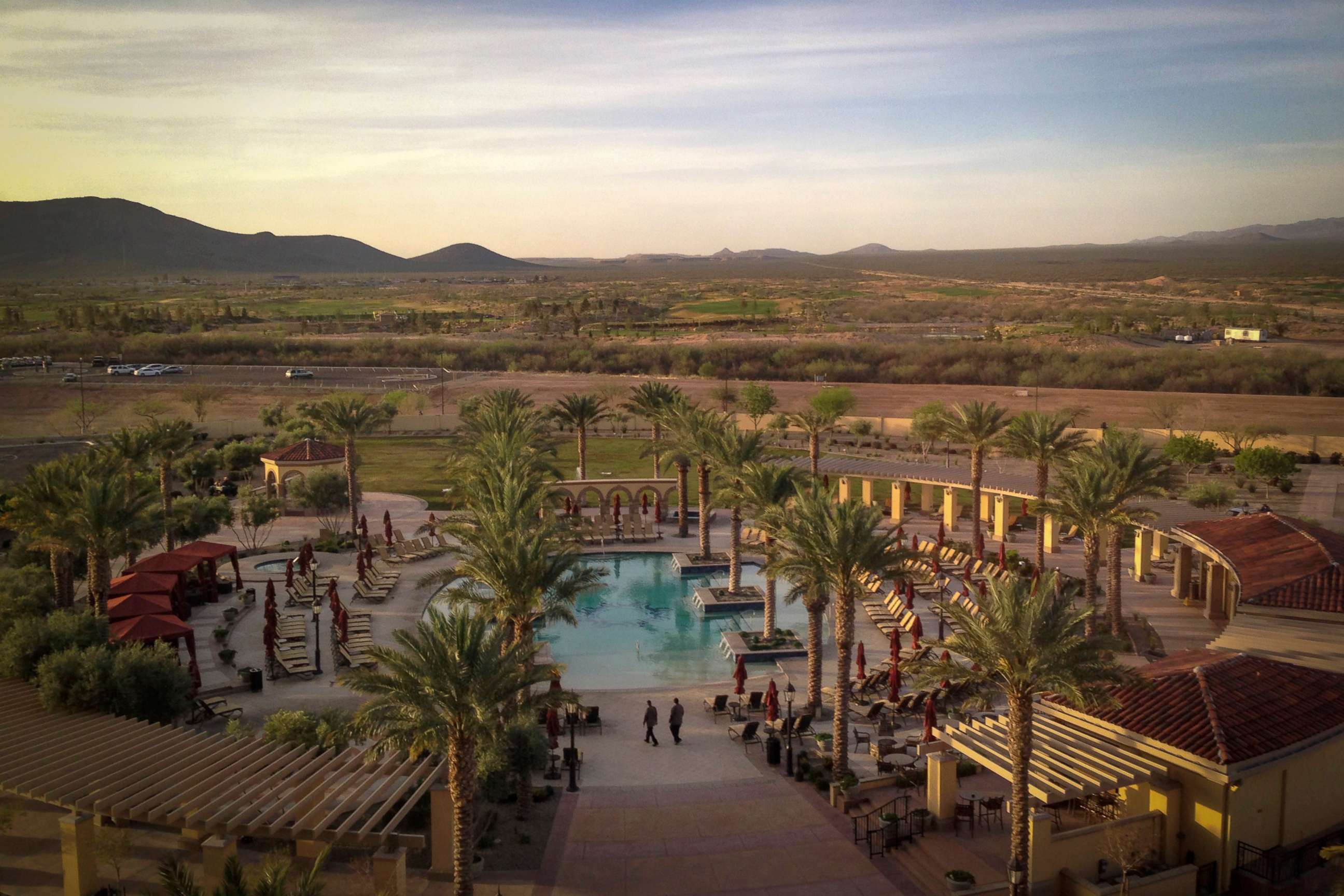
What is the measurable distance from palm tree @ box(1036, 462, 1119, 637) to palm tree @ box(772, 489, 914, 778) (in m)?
6.53

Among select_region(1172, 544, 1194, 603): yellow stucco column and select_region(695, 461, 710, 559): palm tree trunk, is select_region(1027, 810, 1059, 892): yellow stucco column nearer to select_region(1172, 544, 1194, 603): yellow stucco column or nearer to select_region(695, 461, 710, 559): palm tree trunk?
select_region(1172, 544, 1194, 603): yellow stucco column

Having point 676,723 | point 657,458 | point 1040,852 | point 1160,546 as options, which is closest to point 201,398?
point 657,458

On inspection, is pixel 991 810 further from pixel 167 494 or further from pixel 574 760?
pixel 167 494

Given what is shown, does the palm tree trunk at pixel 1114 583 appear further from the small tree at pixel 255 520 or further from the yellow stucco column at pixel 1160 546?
the small tree at pixel 255 520

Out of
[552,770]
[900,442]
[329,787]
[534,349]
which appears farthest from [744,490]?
[534,349]

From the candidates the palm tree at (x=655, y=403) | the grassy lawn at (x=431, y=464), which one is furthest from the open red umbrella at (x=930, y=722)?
the grassy lawn at (x=431, y=464)

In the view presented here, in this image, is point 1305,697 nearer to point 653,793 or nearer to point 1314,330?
point 653,793

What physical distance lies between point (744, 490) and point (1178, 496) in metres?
18.8

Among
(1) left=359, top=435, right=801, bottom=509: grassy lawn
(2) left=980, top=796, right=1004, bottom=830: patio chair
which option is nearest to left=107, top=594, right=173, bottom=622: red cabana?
(1) left=359, top=435, right=801, bottom=509: grassy lawn

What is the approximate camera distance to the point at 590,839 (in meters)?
16.8

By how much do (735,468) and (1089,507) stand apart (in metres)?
9.06

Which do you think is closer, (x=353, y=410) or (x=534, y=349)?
(x=353, y=410)

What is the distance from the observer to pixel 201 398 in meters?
63.0

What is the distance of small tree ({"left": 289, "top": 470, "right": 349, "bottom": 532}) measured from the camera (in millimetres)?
38812
